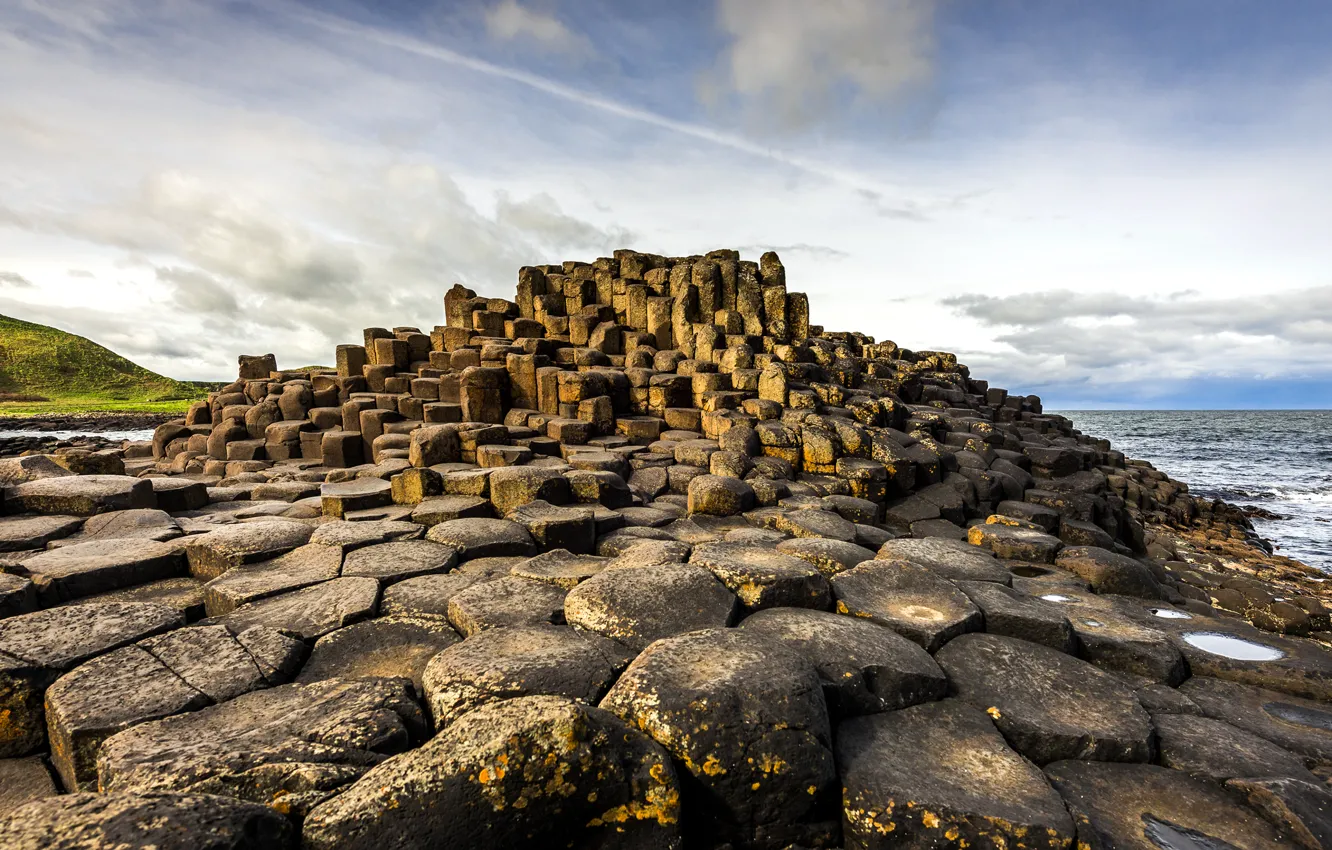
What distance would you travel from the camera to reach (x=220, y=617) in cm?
416

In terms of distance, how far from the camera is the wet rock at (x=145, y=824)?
1773mm

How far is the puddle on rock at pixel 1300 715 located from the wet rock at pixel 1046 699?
954 mm

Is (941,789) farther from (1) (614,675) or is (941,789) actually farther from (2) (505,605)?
(2) (505,605)

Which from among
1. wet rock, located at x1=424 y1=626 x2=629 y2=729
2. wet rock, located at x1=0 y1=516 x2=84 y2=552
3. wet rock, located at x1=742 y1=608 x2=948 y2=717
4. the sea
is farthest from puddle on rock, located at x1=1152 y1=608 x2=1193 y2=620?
the sea

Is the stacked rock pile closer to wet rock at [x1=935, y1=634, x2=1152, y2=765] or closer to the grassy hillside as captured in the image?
wet rock at [x1=935, y1=634, x2=1152, y2=765]

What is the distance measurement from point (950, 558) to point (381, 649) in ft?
16.1

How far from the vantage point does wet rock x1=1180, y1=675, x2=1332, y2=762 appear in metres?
3.32

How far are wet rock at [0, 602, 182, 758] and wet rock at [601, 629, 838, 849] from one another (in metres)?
3.09

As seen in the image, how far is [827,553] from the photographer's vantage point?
5477 millimetres

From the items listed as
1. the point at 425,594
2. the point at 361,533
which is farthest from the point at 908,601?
the point at 361,533

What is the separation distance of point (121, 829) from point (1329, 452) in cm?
6828

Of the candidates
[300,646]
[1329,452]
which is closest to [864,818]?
[300,646]

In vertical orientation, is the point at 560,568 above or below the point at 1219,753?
above

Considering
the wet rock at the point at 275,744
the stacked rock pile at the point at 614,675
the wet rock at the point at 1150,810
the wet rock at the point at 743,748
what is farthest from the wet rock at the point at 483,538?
the wet rock at the point at 1150,810
